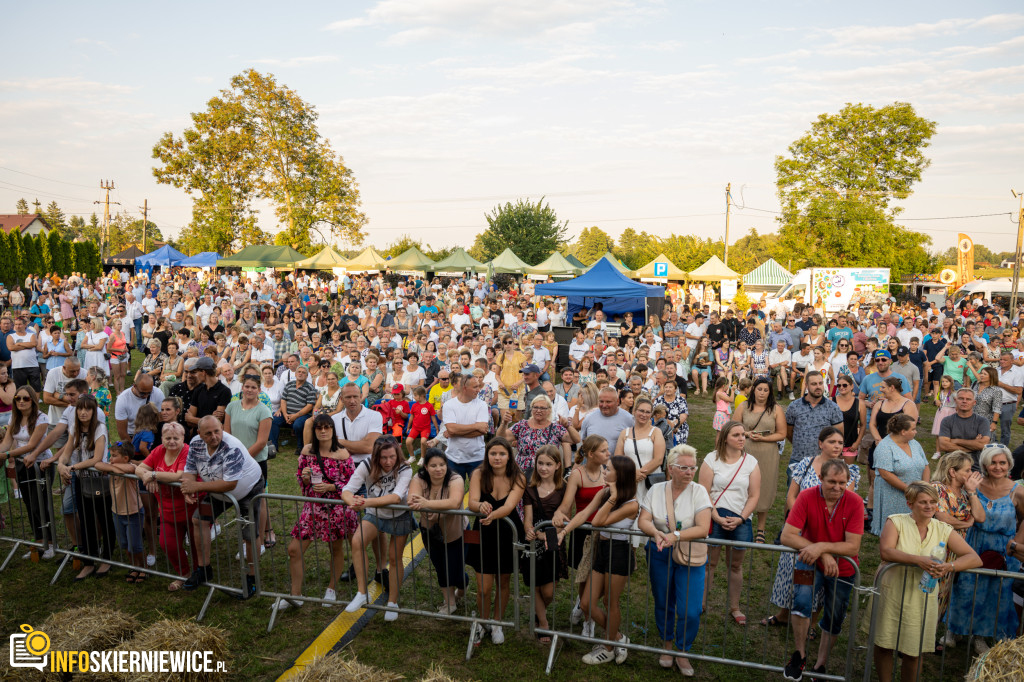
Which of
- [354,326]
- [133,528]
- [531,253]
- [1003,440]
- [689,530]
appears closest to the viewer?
[689,530]

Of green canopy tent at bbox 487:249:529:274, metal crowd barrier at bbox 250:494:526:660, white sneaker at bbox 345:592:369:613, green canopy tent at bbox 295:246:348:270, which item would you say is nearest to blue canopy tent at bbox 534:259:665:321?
green canopy tent at bbox 487:249:529:274

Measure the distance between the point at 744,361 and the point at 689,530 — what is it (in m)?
9.24

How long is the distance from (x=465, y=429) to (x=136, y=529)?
3099 millimetres

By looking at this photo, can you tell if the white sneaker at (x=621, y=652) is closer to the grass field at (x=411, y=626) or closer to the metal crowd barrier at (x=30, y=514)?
the grass field at (x=411, y=626)

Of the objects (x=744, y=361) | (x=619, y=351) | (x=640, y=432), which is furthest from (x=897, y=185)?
(x=640, y=432)

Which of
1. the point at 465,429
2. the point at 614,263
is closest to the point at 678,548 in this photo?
the point at 465,429

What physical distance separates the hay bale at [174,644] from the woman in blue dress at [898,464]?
5.27m

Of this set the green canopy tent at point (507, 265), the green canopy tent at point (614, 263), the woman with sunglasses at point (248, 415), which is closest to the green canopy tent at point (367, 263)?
the green canopy tent at point (507, 265)

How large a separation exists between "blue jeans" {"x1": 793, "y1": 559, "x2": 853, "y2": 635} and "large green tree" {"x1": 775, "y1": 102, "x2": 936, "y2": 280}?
40.1 meters

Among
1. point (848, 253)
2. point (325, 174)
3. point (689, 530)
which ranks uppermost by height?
point (325, 174)

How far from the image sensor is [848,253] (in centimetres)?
3944

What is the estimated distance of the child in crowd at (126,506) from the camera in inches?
224

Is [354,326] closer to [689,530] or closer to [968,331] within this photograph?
[689,530]

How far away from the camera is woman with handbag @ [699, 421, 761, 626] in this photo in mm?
4895
